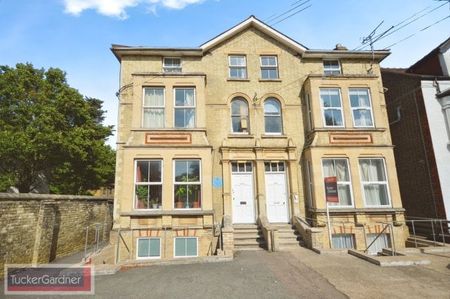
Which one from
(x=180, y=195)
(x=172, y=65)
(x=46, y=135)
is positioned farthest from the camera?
(x=46, y=135)

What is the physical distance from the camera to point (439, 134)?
11.9m

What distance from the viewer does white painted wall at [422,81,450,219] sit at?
11430 millimetres

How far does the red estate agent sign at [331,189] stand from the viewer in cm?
1030

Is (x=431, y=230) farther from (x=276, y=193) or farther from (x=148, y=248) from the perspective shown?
(x=148, y=248)

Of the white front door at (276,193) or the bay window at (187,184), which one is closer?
the bay window at (187,184)

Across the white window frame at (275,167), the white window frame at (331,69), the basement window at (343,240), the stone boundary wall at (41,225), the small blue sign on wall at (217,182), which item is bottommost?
the basement window at (343,240)

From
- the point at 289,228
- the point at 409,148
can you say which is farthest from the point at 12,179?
the point at 409,148

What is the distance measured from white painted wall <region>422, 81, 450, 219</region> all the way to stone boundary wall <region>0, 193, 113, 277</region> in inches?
655

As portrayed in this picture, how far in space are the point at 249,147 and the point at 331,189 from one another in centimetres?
407

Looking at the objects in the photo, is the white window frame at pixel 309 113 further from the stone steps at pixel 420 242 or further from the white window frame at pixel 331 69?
the stone steps at pixel 420 242

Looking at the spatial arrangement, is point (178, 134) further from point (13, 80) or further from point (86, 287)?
point (13, 80)

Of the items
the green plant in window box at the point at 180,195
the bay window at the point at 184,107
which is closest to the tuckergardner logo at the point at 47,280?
the green plant in window box at the point at 180,195

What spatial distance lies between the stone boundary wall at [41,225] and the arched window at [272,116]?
1004cm

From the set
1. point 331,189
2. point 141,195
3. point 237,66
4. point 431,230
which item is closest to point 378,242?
point 431,230
